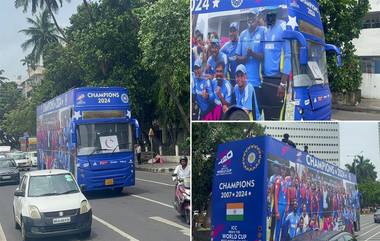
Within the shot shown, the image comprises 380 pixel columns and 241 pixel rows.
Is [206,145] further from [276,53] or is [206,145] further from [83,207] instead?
[83,207]

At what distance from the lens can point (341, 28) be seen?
488 inches

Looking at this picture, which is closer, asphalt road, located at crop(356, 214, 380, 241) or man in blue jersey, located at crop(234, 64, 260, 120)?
asphalt road, located at crop(356, 214, 380, 241)

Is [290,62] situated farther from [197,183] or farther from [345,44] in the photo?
[345,44]

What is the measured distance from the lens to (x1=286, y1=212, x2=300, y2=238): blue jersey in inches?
204

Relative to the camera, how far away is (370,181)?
4672mm

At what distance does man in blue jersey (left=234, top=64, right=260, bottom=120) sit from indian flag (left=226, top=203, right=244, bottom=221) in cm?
244

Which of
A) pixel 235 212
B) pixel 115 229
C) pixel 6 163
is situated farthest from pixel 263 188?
pixel 6 163

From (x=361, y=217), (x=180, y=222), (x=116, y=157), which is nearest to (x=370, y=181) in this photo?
(x=361, y=217)

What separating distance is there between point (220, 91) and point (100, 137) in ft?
31.9

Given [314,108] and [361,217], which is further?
[314,108]

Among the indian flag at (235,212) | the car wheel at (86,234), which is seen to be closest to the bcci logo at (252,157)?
the indian flag at (235,212)

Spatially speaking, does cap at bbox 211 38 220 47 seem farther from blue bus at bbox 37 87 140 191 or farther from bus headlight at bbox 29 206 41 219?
blue bus at bbox 37 87 140 191

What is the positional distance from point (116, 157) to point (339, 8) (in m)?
8.81

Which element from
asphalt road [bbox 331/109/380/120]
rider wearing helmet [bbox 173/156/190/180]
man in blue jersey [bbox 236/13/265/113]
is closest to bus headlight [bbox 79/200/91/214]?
rider wearing helmet [bbox 173/156/190/180]
